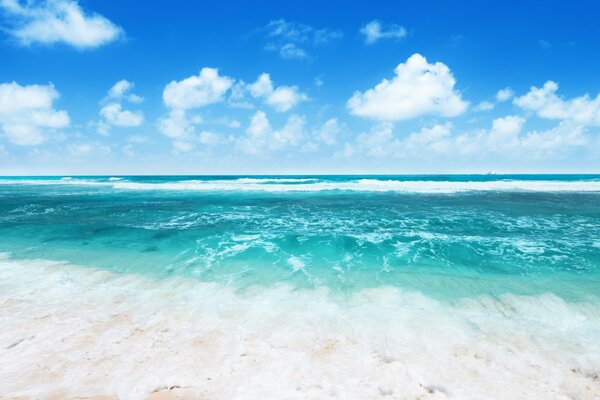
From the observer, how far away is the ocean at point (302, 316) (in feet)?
13.9

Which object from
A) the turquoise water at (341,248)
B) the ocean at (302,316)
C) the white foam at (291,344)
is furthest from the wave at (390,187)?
the white foam at (291,344)

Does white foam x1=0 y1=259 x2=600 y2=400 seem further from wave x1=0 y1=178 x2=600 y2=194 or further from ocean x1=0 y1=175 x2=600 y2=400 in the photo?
wave x1=0 y1=178 x2=600 y2=194

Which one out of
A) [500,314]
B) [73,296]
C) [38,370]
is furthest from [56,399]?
[500,314]

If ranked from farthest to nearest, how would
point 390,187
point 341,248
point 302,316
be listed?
point 390,187
point 341,248
point 302,316

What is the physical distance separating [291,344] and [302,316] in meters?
1.05

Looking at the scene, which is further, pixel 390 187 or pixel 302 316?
pixel 390 187

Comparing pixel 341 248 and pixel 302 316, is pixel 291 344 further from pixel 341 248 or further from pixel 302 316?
pixel 341 248

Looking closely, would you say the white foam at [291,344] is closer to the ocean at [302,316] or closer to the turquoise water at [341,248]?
the ocean at [302,316]

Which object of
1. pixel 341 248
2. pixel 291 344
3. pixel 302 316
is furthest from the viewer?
pixel 341 248

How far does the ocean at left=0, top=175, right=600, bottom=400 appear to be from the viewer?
4234 millimetres

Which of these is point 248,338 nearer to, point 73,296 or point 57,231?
point 73,296

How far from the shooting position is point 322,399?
3.88 m

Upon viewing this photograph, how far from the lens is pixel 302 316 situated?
617 cm

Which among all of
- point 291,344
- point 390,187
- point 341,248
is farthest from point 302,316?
point 390,187
